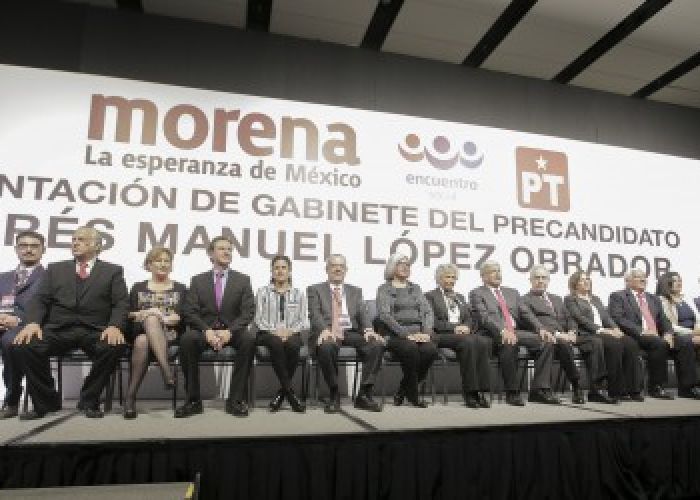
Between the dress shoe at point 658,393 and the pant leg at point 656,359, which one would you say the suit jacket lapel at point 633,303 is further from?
the dress shoe at point 658,393

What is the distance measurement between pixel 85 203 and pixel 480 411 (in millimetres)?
3343

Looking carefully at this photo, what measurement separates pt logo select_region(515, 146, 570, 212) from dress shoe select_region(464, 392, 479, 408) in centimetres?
224

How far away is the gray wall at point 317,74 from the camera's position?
188 inches

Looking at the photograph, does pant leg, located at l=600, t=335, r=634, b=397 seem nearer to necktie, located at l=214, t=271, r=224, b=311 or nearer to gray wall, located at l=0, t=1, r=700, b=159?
gray wall, located at l=0, t=1, r=700, b=159

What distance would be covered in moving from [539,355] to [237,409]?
7.66ft

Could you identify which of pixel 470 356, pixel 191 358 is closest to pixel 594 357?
pixel 470 356

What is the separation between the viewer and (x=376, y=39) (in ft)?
17.6

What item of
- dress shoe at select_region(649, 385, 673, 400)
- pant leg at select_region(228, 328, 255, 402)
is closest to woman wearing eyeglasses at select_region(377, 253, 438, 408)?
pant leg at select_region(228, 328, 255, 402)

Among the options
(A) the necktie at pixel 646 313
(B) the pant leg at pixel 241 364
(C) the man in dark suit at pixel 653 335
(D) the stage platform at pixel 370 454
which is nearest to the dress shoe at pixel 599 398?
(C) the man in dark suit at pixel 653 335

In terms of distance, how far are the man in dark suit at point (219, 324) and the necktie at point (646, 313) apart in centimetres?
347

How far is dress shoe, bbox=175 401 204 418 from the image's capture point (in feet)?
10.2

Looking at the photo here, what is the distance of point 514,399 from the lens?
3781 millimetres

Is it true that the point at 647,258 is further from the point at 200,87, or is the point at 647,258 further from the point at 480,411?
the point at 200,87

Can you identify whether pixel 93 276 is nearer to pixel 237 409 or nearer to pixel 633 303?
pixel 237 409
